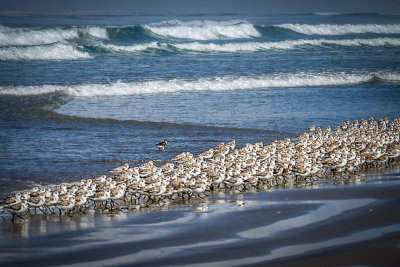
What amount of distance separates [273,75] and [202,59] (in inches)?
344

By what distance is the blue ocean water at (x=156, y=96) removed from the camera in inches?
573

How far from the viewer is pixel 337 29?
70.9 meters

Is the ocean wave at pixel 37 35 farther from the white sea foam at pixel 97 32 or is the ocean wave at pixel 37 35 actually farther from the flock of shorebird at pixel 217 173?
the flock of shorebird at pixel 217 173

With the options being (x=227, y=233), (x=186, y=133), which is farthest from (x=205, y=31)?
(x=227, y=233)

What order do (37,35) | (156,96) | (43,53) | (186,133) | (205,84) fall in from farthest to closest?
(37,35) < (43,53) < (205,84) < (156,96) < (186,133)

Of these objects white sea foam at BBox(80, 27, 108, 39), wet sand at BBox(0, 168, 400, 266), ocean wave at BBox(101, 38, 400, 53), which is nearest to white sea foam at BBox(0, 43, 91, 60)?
ocean wave at BBox(101, 38, 400, 53)

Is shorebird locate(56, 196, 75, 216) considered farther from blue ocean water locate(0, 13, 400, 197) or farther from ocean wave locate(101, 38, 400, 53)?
ocean wave locate(101, 38, 400, 53)

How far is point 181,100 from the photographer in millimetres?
22938

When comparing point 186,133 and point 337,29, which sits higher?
point 337,29

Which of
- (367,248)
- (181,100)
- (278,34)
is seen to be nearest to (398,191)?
(367,248)

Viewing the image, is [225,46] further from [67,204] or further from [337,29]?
[67,204]

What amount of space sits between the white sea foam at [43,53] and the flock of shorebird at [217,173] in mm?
22934

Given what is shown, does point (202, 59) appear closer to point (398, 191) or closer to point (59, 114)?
point (59, 114)

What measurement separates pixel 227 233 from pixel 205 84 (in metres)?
18.8
